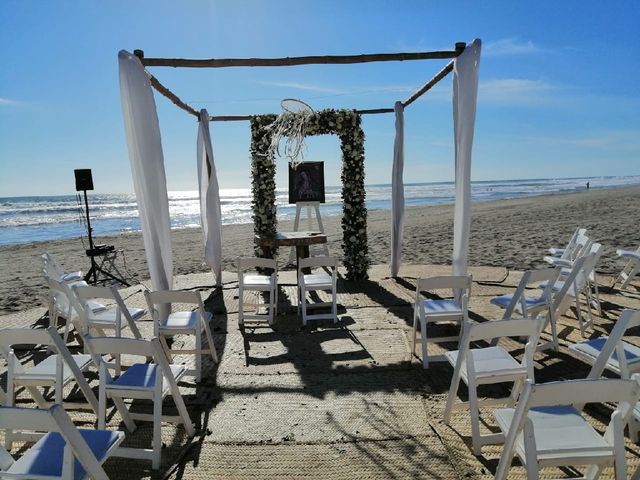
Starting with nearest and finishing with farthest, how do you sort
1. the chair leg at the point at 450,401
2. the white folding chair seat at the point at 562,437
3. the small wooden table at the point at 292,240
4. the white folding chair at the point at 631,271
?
the white folding chair seat at the point at 562,437
the chair leg at the point at 450,401
the white folding chair at the point at 631,271
the small wooden table at the point at 292,240

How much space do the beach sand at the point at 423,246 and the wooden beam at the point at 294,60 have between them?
4.95 metres

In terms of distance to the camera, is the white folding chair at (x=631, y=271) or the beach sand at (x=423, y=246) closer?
the white folding chair at (x=631, y=271)

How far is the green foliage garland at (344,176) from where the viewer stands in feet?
24.0

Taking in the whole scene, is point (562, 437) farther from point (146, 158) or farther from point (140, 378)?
point (146, 158)

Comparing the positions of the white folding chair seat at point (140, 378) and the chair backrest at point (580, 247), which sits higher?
the chair backrest at point (580, 247)

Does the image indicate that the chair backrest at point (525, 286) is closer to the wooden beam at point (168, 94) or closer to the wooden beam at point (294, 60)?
the wooden beam at point (294, 60)

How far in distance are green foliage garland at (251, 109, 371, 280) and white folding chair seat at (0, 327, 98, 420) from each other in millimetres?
4739

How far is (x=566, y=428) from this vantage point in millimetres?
2051

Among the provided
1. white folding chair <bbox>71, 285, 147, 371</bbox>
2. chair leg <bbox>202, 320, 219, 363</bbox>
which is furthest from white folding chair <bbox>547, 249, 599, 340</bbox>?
white folding chair <bbox>71, 285, 147, 371</bbox>

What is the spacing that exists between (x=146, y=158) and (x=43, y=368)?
222cm

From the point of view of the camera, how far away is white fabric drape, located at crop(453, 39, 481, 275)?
14.3ft

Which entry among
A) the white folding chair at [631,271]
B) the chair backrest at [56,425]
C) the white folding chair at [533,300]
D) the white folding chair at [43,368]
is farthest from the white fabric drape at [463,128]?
the chair backrest at [56,425]

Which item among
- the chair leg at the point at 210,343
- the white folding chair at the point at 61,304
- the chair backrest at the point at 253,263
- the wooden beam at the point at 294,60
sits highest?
the wooden beam at the point at 294,60

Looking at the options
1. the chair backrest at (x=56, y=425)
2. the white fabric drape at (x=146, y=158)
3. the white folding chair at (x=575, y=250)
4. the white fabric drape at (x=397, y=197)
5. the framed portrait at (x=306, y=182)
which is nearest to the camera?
the chair backrest at (x=56, y=425)
